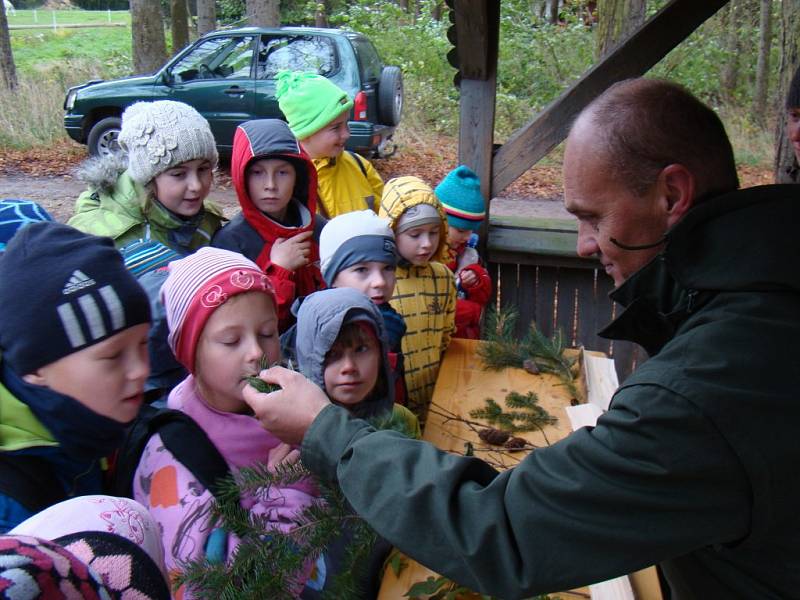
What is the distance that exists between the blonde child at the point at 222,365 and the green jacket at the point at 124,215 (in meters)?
1.01

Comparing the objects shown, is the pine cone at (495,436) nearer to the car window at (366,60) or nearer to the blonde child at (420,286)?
the blonde child at (420,286)

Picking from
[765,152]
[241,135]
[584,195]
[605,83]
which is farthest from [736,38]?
[584,195]

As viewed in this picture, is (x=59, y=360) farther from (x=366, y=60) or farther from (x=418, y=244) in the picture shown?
(x=366, y=60)

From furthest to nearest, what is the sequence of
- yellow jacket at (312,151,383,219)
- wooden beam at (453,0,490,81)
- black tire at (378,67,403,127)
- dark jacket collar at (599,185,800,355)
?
black tire at (378,67,403,127)
yellow jacket at (312,151,383,219)
wooden beam at (453,0,490,81)
dark jacket collar at (599,185,800,355)

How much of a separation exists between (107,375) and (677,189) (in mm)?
1364

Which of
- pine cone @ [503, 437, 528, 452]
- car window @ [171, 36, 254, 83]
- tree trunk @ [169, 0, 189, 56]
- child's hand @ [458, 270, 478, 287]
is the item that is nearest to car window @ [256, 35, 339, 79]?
car window @ [171, 36, 254, 83]

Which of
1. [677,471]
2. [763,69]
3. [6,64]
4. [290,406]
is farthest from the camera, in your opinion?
[6,64]

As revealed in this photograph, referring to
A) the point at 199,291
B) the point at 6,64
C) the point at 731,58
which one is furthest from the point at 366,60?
the point at 199,291

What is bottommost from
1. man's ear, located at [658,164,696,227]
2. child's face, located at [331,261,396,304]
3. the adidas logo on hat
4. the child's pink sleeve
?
the child's pink sleeve

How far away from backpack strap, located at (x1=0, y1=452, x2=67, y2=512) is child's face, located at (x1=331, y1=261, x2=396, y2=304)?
1744 millimetres

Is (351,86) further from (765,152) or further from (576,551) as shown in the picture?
(576,551)

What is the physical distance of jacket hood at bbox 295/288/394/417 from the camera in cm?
244

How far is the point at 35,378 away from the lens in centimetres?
159

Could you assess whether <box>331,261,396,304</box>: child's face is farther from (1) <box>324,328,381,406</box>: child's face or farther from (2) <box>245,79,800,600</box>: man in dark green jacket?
(2) <box>245,79,800,600</box>: man in dark green jacket
